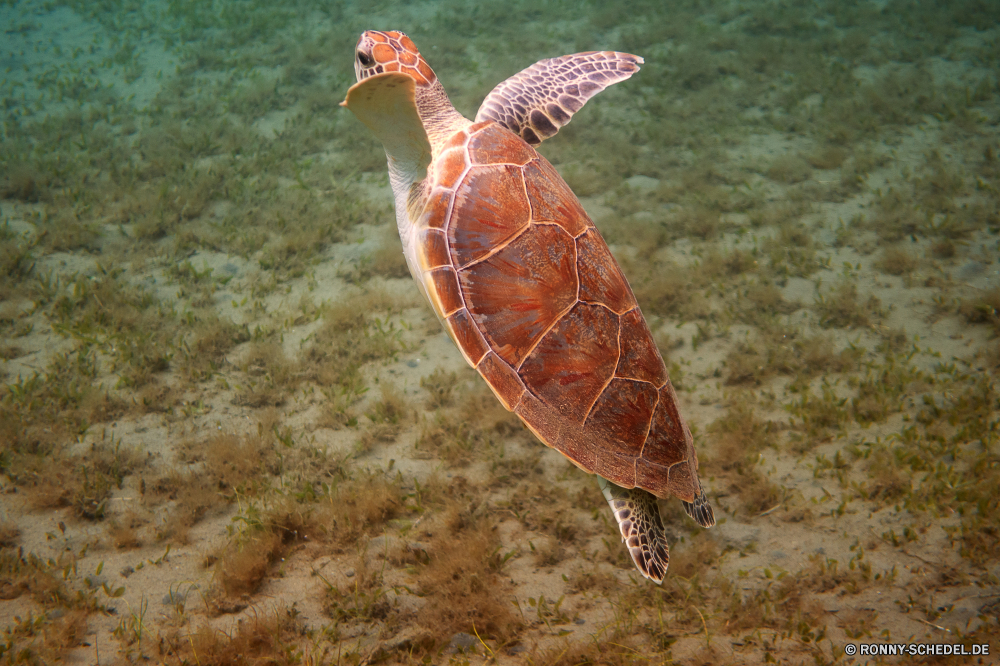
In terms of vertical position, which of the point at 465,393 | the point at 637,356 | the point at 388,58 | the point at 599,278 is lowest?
the point at 465,393

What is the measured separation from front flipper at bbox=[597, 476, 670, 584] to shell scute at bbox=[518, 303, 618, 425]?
0.38m

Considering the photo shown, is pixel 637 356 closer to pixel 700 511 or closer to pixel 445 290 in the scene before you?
pixel 700 511

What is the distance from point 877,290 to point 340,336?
448 cm

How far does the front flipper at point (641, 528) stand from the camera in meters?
1.99

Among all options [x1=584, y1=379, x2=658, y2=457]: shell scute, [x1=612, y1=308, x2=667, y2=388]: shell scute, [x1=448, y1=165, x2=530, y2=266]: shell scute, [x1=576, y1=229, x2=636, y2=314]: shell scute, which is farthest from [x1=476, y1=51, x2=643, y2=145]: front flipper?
[x1=584, y1=379, x2=658, y2=457]: shell scute

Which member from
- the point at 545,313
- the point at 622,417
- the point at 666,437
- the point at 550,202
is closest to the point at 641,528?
the point at 666,437

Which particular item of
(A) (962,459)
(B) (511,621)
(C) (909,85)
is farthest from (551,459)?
(C) (909,85)

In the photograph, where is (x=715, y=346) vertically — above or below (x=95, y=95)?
below

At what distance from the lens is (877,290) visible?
14.0 ft

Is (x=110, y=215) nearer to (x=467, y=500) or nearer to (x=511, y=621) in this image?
(x=467, y=500)

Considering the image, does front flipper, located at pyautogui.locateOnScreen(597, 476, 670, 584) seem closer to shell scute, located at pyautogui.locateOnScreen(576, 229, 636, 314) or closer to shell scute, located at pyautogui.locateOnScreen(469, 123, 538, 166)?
shell scute, located at pyautogui.locateOnScreen(576, 229, 636, 314)

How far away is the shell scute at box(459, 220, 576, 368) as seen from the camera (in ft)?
6.46

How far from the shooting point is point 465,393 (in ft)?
11.4

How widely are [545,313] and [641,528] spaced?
994 millimetres
